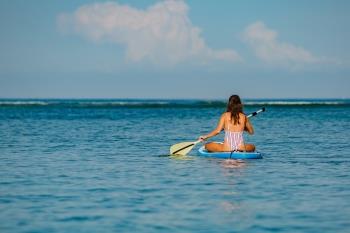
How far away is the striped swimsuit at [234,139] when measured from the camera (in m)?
18.4

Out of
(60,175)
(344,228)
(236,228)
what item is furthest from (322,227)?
(60,175)

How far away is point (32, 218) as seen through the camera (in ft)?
33.2

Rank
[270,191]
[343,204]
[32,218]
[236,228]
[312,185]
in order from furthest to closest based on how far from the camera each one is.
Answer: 1. [312,185]
2. [270,191]
3. [343,204]
4. [32,218]
5. [236,228]

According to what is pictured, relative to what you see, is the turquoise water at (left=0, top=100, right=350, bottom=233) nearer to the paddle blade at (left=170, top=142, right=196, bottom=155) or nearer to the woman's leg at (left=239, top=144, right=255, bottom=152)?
the paddle blade at (left=170, top=142, right=196, bottom=155)

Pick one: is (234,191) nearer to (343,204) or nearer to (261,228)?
(343,204)

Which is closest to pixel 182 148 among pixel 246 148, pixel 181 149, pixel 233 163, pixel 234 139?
pixel 181 149

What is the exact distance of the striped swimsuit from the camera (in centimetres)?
1838

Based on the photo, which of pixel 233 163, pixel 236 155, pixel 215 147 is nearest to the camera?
pixel 233 163

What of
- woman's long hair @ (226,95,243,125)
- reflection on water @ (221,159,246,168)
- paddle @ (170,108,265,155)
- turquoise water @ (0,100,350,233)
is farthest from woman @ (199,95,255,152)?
paddle @ (170,108,265,155)

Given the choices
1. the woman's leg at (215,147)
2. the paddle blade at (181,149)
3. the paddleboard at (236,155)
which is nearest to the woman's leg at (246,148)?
the paddleboard at (236,155)

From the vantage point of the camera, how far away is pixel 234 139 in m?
18.5

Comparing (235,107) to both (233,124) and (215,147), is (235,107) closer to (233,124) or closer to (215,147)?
(233,124)

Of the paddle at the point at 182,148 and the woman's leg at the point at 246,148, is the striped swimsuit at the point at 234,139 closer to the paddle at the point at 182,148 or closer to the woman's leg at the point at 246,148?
the woman's leg at the point at 246,148

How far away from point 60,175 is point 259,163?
526cm
